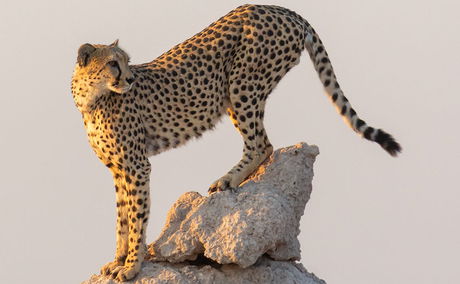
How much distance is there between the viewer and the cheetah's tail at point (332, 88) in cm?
928

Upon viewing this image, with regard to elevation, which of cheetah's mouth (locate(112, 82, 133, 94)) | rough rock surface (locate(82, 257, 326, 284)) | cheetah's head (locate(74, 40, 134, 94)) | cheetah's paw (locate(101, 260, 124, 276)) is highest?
cheetah's head (locate(74, 40, 134, 94))

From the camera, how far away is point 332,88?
9430mm

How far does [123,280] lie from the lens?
8.77 metres

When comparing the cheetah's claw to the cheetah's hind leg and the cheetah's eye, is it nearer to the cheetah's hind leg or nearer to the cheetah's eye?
the cheetah's hind leg

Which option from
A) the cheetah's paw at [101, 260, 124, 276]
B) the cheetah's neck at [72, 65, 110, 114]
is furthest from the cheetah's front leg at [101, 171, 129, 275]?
the cheetah's neck at [72, 65, 110, 114]

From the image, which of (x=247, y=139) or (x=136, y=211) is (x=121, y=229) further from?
(x=247, y=139)

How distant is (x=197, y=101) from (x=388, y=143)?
1404 millimetres

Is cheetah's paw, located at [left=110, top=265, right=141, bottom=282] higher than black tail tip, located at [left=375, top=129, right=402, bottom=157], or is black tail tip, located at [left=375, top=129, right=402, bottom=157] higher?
black tail tip, located at [left=375, top=129, right=402, bottom=157]

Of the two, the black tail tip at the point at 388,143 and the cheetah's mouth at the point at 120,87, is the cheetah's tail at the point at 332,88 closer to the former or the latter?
the black tail tip at the point at 388,143

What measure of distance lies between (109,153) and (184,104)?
2.30 feet

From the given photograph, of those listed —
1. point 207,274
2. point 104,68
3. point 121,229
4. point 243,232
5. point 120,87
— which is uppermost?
point 104,68

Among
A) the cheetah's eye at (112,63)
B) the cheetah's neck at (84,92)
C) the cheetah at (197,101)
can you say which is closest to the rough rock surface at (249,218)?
the cheetah at (197,101)

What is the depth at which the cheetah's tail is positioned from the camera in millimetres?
9281

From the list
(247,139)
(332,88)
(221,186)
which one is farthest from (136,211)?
(332,88)
